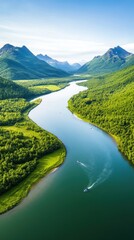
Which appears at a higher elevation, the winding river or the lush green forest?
the lush green forest

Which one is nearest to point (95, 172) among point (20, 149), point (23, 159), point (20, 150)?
point (23, 159)

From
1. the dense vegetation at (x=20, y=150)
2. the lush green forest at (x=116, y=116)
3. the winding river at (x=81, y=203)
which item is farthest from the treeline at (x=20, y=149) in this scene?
the lush green forest at (x=116, y=116)

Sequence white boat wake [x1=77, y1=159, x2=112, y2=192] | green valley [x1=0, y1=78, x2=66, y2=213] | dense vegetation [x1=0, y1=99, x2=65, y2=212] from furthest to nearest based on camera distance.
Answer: dense vegetation [x1=0, y1=99, x2=65, y2=212] → white boat wake [x1=77, y1=159, x2=112, y2=192] → green valley [x1=0, y1=78, x2=66, y2=213]

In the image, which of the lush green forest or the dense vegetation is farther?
the lush green forest

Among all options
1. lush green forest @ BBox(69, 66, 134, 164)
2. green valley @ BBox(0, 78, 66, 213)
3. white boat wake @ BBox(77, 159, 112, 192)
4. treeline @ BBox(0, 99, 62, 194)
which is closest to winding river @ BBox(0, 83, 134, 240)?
white boat wake @ BBox(77, 159, 112, 192)

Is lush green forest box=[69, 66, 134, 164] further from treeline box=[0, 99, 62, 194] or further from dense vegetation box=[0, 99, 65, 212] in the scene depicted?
treeline box=[0, 99, 62, 194]

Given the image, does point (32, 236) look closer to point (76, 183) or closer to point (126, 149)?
point (76, 183)

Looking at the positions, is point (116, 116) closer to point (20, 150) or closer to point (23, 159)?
point (20, 150)
